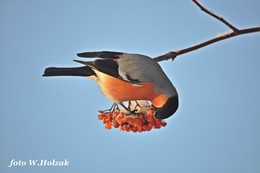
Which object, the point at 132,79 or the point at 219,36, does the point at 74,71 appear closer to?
the point at 132,79

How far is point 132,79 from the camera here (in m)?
2.09

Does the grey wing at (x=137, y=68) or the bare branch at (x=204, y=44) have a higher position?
the grey wing at (x=137, y=68)

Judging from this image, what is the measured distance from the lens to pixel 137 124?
2092 mm


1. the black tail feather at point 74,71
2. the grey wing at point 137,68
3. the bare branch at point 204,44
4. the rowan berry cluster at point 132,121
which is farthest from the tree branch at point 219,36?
the black tail feather at point 74,71

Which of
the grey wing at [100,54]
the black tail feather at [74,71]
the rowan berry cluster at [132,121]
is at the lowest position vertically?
the rowan berry cluster at [132,121]

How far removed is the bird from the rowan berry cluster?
0.05 meters

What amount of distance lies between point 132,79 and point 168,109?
302 mm

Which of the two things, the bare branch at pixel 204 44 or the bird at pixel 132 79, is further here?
the bird at pixel 132 79

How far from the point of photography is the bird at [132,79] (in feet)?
6.79

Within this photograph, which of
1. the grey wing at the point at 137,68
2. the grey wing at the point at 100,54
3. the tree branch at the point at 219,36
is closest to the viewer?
the tree branch at the point at 219,36

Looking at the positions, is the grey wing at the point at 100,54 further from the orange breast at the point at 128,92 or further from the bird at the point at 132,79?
the orange breast at the point at 128,92

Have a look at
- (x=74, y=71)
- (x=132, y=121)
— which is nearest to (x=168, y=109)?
(x=132, y=121)

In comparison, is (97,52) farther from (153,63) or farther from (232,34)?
(232,34)

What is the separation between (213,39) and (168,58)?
1.06 ft
